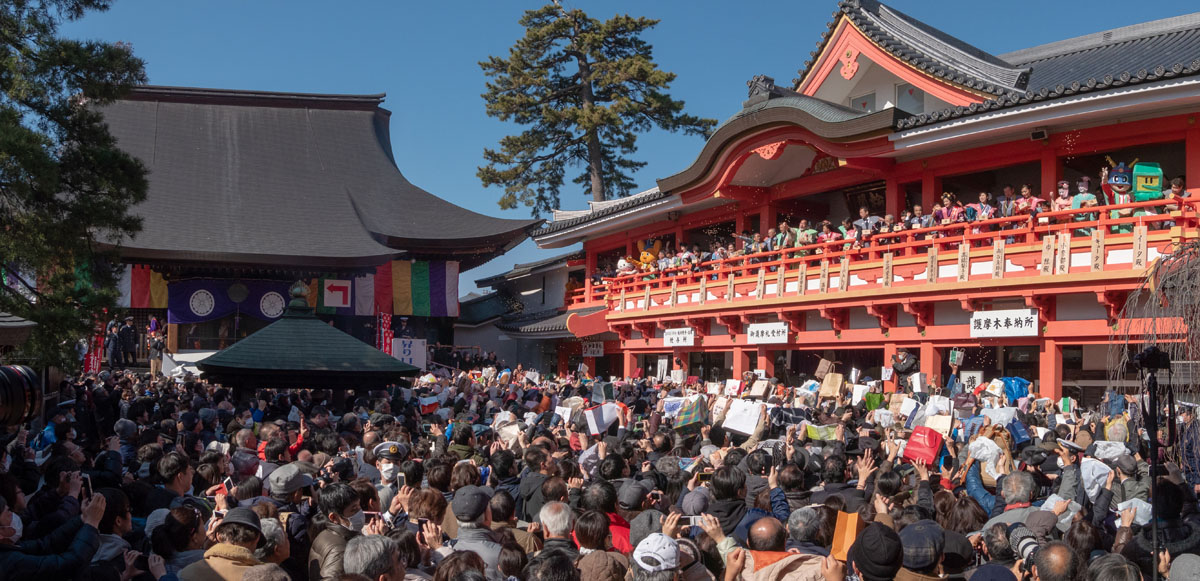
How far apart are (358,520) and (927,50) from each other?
58.1 ft

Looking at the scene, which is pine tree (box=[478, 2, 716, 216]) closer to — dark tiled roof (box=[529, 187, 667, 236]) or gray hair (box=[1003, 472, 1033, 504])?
dark tiled roof (box=[529, 187, 667, 236])

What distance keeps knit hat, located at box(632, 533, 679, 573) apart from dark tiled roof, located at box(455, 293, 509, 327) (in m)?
29.9

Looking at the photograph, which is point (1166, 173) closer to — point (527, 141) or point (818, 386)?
point (818, 386)

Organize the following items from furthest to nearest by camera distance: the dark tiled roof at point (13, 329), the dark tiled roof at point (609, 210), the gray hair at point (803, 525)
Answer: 1. the dark tiled roof at point (609, 210)
2. the dark tiled roof at point (13, 329)
3. the gray hair at point (803, 525)

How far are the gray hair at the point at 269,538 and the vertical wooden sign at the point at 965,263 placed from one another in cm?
1277

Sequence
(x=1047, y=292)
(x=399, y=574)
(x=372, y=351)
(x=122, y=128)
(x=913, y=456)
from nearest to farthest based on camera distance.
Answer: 1. (x=399, y=574)
2. (x=913, y=456)
3. (x=372, y=351)
4. (x=1047, y=292)
5. (x=122, y=128)

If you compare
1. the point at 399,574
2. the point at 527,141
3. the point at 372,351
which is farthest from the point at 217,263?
the point at 399,574

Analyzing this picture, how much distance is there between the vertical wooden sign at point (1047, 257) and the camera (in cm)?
1429

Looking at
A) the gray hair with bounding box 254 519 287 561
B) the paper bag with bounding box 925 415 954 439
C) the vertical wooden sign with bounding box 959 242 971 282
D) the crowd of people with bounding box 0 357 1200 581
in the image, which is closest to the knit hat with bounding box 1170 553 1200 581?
the crowd of people with bounding box 0 357 1200 581

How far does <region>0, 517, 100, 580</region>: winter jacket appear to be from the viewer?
14.4 ft

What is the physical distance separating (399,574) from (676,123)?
115ft

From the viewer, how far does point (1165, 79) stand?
42.6ft

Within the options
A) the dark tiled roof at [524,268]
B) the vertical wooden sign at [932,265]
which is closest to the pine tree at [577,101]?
the dark tiled roof at [524,268]

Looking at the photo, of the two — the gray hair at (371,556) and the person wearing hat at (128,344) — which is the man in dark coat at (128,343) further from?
the gray hair at (371,556)
